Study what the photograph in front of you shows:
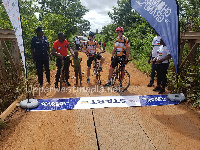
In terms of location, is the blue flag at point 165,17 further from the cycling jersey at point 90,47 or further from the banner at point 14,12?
the banner at point 14,12

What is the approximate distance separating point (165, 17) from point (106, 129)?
3262 mm

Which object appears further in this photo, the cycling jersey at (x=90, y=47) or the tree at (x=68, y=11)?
the tree at (x=68, y=11)

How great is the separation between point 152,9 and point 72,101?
3566mm

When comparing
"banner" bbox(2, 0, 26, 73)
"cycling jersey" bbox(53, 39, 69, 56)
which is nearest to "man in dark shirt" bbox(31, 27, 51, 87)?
"cycling jersey" bbox(53, 39, 69, 56)

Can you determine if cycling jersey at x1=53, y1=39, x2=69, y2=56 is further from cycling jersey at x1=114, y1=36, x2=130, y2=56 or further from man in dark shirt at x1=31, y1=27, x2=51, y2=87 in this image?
cycling jersey at x1=114, y1=36, x2=130, y2=56

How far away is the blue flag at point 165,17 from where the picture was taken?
14.3 feet

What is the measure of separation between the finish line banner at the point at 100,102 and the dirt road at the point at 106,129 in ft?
0.80

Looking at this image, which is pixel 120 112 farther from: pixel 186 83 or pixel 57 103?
pixel 186 83

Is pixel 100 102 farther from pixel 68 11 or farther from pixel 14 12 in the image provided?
pixel 68 11

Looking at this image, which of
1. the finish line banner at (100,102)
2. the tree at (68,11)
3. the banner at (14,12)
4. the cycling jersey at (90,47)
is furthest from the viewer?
the tree at (68,11)

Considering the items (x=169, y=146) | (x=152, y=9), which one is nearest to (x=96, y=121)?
(x=169, y=146)

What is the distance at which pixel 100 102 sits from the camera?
520 cm

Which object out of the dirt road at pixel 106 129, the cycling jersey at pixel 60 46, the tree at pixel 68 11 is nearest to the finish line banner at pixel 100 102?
the dirt road at pixel 106 129

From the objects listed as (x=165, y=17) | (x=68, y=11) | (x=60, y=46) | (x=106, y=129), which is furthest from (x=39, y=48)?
(x=68, y=11)
